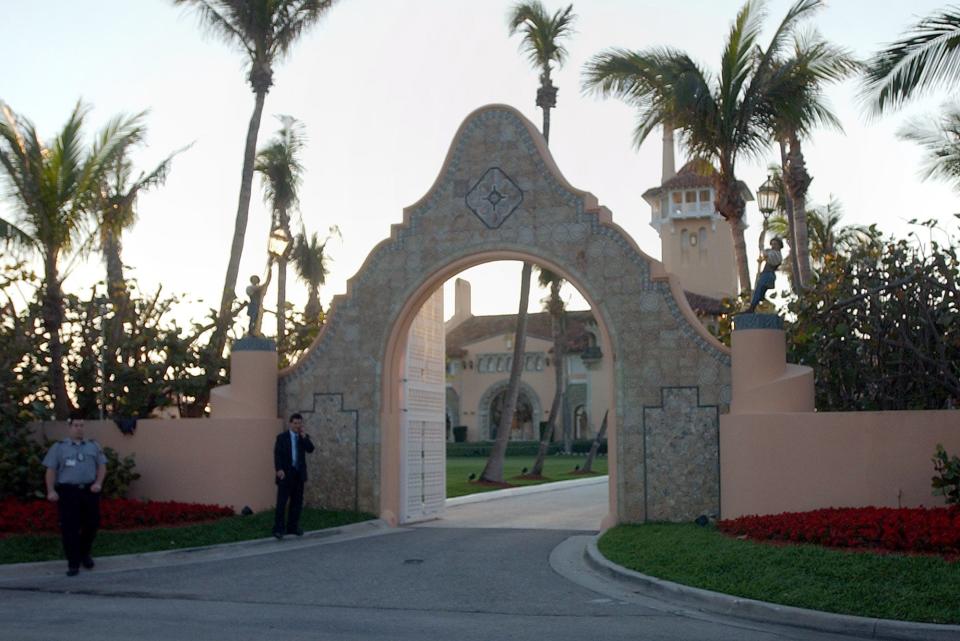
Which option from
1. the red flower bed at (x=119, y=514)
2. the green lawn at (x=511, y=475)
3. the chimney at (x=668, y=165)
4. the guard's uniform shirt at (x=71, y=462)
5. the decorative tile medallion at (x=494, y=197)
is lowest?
the green lawn at (x=511, y=475)

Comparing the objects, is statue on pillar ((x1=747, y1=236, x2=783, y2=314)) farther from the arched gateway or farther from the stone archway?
the stone archway

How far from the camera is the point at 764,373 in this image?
14.6 m

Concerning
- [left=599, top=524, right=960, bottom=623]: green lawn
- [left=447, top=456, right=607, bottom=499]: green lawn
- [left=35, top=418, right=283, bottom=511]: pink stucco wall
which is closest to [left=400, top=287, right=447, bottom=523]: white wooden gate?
[left=35, top=418, right=283, bottom=511]: pink stucco wall

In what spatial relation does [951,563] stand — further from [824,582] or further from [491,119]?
[491,119]

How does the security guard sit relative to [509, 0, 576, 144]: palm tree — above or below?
below

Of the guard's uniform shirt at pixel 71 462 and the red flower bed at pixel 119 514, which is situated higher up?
the guard's uniform shirt at pixel 71 462

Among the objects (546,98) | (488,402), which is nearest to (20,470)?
(546,98)

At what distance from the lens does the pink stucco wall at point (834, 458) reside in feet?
43.5

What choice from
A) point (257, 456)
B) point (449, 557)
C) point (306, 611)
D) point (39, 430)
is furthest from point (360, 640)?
point (39, 430)

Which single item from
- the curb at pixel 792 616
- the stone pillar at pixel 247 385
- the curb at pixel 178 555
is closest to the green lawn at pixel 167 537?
the curb at pixel 178 555

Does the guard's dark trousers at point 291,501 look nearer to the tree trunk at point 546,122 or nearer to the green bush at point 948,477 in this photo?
the green bush at point 948,477

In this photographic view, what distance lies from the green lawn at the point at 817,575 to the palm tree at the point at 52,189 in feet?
36.1

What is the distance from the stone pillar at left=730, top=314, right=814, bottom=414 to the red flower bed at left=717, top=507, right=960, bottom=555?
187 centimetres

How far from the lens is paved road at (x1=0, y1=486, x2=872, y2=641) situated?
8.59 meters
